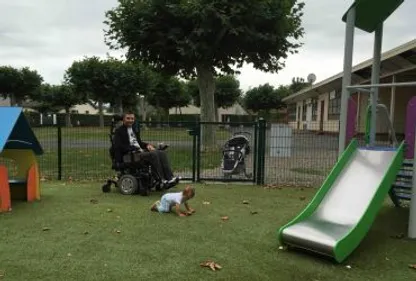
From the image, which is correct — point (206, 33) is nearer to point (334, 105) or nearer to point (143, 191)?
point (143, 191)

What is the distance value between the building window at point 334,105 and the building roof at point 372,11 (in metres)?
23.7

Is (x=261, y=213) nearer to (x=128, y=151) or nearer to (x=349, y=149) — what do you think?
(x=349, y=149)

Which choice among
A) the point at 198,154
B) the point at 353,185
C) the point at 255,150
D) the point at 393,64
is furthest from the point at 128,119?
the point at 393,64

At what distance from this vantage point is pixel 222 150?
10.1 meters

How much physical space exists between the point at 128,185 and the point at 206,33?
823cm

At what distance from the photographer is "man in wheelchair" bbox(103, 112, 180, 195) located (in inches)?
314

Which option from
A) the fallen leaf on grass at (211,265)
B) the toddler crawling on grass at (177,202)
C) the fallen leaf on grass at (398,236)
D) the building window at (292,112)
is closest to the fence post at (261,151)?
the toddler crawling on grass at (177,202)

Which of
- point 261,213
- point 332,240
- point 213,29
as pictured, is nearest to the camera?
point 332,240

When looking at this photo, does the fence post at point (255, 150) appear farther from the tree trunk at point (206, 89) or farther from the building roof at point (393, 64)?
the building roof at point (393, 64)

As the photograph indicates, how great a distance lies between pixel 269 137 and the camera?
9695 millimetres

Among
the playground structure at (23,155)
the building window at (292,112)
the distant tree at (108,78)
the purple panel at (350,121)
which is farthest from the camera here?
the building window at (292,112)

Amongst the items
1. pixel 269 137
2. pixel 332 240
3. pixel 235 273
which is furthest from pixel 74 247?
pixel 269 137

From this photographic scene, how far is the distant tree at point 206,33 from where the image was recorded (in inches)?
580

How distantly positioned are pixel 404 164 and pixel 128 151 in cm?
450
